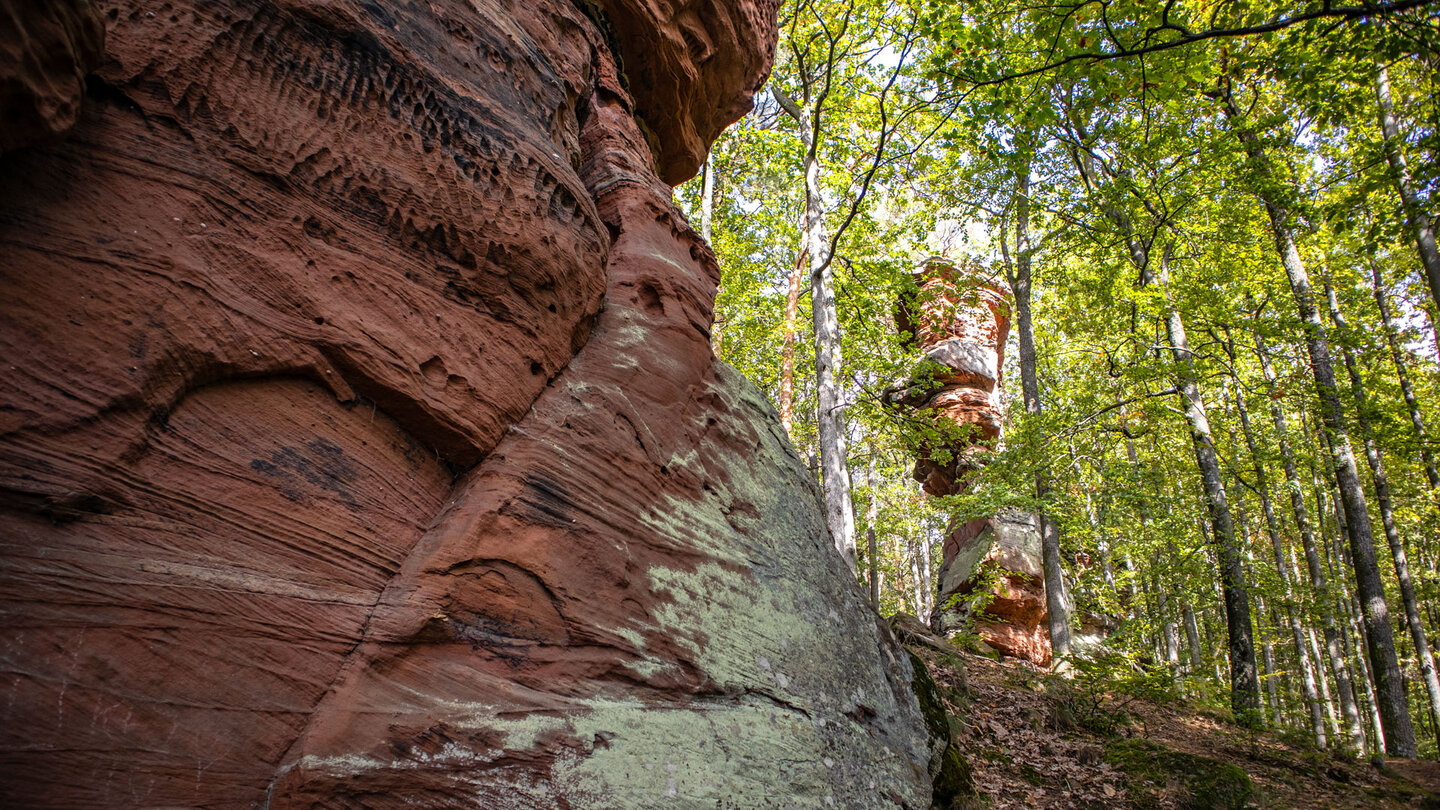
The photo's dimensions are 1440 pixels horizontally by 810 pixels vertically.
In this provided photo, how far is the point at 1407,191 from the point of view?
852 centimetres

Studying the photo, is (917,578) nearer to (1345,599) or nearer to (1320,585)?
(1345,599)

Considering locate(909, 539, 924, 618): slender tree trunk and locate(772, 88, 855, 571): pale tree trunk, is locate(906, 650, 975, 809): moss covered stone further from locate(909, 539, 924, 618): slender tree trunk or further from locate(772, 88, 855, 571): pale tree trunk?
locate(909, 539, 924, 618): slender tree trunk

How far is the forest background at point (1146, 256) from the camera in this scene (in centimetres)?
801

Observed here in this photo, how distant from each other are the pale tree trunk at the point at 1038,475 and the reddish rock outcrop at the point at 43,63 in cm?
1344

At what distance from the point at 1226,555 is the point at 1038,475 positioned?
344cm

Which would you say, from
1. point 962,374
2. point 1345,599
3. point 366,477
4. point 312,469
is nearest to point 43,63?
point 312,469

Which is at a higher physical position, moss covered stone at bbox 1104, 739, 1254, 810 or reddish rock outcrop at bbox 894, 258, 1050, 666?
reddish rock outcrop at bbox 894, 258, 1050, 666

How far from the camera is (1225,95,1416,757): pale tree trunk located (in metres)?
10.7

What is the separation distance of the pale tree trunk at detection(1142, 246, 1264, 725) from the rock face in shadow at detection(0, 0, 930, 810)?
367 inches

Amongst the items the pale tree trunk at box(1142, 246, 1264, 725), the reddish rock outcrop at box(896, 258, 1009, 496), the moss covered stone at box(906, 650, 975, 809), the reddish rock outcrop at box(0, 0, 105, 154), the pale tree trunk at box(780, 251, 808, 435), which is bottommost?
the moss covered stone at box(906, 650, 975, 809)

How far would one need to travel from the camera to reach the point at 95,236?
2.86 meters

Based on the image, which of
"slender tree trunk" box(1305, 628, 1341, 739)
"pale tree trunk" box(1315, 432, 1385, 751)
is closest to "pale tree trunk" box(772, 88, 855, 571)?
"pale tree trunk" box(1315, 432, 1385, 751)

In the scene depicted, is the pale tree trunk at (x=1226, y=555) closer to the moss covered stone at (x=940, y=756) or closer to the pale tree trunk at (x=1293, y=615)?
the pale tree trunk at (x=1293, y=615)

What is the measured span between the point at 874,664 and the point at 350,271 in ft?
16.4
